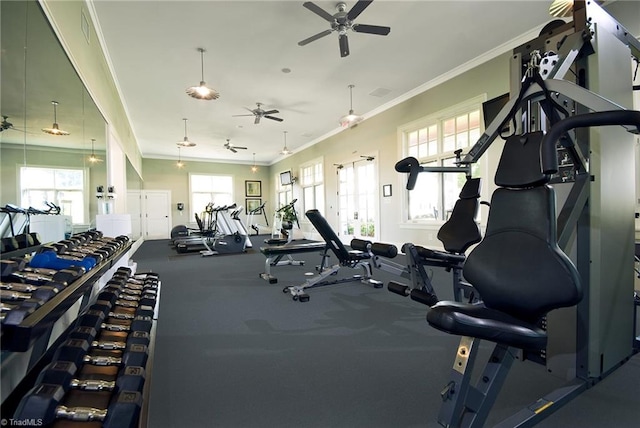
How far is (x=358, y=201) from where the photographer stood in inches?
338

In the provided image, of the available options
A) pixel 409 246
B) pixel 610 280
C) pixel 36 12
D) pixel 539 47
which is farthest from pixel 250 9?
pixel 610 280

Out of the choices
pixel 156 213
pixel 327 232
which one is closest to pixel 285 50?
pixel 327 232

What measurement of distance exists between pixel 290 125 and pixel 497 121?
7.56 metres

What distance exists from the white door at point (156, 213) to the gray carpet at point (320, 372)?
10424 millimetres

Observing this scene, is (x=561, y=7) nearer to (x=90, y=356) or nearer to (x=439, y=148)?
(x=439, y=148)

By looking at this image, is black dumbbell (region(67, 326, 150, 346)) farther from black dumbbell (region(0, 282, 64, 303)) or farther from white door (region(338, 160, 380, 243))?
white door (region(338, 160, 380, 243))

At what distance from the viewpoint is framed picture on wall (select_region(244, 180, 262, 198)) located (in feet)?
47.0

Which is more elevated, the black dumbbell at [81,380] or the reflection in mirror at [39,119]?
the reflection in mirror at [39,119]

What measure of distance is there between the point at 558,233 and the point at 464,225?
1.27 m

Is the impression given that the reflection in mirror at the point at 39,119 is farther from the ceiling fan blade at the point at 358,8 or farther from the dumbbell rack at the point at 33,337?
the ceiling fan blade at the point at 358,8

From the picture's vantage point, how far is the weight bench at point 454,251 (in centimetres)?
272

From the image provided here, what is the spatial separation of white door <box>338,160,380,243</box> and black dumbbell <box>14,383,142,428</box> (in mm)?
6997

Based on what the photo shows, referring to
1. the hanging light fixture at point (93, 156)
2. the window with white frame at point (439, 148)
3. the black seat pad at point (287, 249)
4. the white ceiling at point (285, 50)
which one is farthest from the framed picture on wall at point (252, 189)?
the hanging light fixture at point (93, 156)

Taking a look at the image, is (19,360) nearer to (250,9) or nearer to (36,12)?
(36,12)
